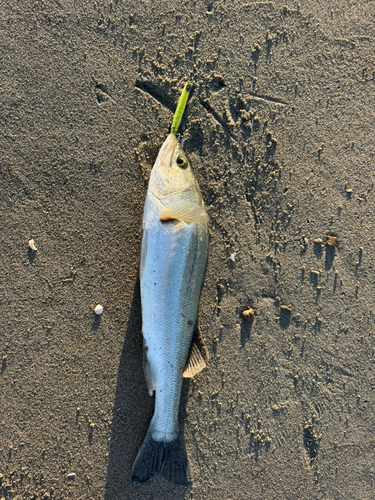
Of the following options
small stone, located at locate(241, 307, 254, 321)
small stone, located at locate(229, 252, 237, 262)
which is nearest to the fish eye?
small stone, located at locate(229, 252, 237, 262)

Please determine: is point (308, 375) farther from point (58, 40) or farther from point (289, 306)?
point (58, 40)

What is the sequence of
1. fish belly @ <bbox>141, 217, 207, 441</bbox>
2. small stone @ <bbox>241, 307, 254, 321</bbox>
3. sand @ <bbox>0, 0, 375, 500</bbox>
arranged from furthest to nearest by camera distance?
small stone @ <bbox>241, 307, 254, 321</bbox>, sand @ <bbox>0, 0, 375, 500</bbox>, fish belly @ <bbox>141, 217, 207, 441</bbox>

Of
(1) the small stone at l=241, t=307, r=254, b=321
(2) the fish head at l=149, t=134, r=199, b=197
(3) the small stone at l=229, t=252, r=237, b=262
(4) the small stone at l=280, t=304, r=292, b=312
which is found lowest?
(1) the small stone at l=241, t=307, r=254, b=321

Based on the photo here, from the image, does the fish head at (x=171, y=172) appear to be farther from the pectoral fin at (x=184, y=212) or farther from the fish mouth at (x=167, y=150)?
the pectoral fin at (x=184, y=212)

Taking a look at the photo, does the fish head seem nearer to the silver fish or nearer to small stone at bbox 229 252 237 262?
the silver fish

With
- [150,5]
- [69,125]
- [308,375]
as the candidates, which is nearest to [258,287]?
Answer: [308,375]

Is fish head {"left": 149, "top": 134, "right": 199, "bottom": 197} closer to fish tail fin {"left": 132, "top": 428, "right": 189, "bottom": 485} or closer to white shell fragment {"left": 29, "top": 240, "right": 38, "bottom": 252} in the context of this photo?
white shell fragment {"left": 29, "top": 240, "right": 38, "bottom": 252}

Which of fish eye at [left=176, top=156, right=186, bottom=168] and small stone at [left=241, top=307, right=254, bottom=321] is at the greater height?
fish eye at [left=176, top=156, right=186, bottom=168]

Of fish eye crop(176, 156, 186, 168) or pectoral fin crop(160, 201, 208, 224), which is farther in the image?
fish eye crop(176, 156, 186, 168)

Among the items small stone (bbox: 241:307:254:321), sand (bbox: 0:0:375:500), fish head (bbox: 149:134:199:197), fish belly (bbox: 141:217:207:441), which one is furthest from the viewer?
small stone (bbox: 241:307:254:321)
